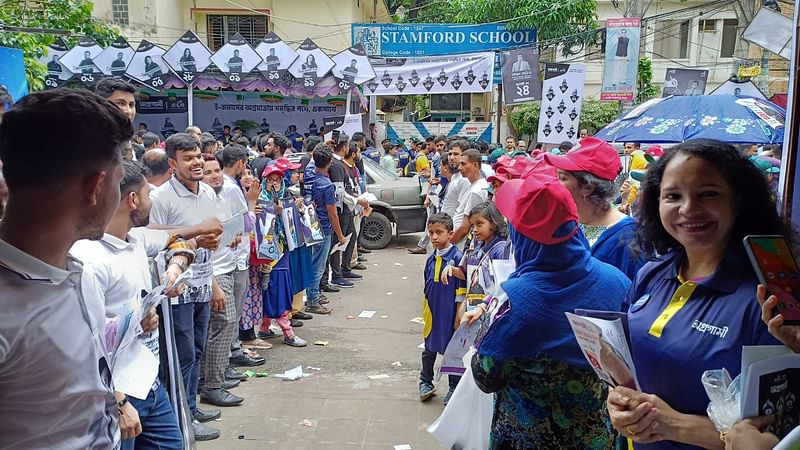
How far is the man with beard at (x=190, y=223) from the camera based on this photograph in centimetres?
380

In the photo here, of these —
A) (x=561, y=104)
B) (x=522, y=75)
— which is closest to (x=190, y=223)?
(x=561, y=104)

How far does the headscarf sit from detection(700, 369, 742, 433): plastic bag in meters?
0.63

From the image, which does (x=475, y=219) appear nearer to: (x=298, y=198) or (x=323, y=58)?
(x=298, y=198)

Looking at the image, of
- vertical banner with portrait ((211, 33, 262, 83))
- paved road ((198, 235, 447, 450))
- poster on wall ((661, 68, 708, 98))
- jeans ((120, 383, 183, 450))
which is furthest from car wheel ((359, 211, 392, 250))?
jeans ((120, 383, 183, 450))

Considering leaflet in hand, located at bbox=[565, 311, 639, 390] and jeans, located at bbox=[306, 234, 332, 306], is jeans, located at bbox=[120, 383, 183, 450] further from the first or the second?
jeans, located at bbox=[306, 234, 332, 306]

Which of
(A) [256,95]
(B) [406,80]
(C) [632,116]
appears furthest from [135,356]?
(A) [256,95]

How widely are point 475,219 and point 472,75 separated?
1280 cm

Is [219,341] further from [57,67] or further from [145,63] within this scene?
[57,67]

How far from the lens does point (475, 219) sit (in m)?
4.25

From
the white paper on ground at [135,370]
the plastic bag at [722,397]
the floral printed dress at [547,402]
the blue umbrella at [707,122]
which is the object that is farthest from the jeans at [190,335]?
the blue umbrella at [707,122]

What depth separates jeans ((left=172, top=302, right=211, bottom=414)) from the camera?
3766mm

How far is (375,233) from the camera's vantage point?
10.8m

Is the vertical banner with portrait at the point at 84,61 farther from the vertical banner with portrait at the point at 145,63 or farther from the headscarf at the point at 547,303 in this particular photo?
the headscarf at the point at 547,303

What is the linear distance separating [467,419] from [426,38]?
16320mm
